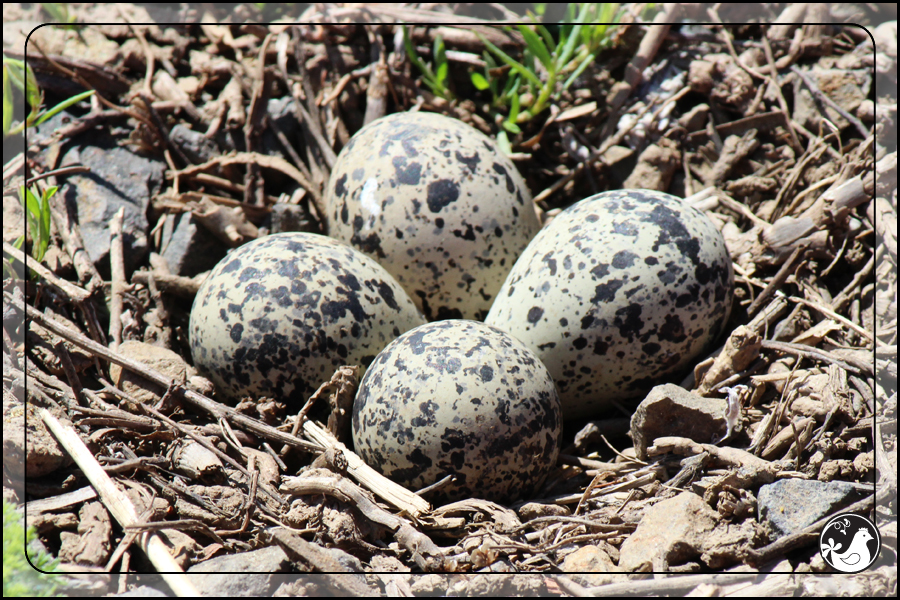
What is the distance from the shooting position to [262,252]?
84.4 inches

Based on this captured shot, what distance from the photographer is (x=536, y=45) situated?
261cm

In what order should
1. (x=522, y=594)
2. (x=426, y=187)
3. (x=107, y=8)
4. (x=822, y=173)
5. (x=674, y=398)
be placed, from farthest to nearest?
(x=107, y=8) < (x=822, y=173) < (x=426, y=187) < (x=674, y=398) < (x=522, y=594)

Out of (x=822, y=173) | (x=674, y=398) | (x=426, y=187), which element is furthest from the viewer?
(x=822, y=173)

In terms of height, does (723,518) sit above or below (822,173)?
below

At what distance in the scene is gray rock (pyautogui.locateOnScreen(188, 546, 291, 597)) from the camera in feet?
4.75

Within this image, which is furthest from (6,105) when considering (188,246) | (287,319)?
(287,319)

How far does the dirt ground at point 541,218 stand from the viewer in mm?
1585

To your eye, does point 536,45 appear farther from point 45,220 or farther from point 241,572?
point 241,572

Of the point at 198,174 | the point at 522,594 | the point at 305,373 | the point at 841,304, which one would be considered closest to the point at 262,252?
the point at 305,373

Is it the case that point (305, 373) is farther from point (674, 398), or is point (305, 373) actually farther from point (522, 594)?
point (674, 398)

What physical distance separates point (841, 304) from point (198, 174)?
95.7 inches

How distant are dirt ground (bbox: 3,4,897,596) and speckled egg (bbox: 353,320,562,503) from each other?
0.30 feet

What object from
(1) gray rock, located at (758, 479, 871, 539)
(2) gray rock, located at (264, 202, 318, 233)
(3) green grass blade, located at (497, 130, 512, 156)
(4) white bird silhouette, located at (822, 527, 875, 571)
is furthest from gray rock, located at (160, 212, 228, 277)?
(4) white bird silhouette, located at (822, 527, 875, 571)

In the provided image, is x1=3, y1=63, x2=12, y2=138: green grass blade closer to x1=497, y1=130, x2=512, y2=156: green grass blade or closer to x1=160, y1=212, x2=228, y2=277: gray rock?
x1=160, y1=212, x2=228, y2=277: gray rock
